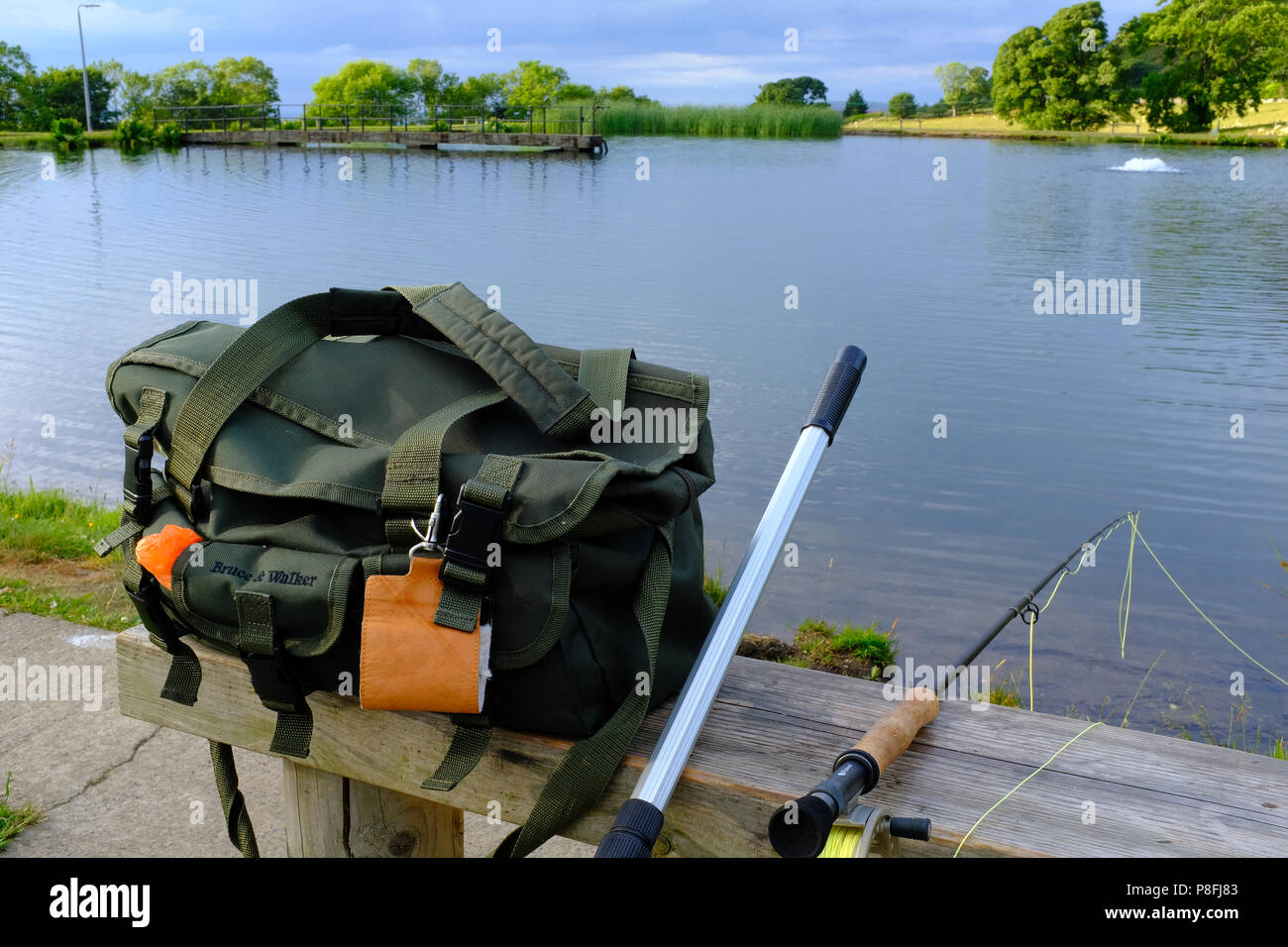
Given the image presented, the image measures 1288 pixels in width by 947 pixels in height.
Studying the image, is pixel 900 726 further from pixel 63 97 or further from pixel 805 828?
pixel 63 97

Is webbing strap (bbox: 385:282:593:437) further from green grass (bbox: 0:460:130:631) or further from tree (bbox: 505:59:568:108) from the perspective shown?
tree (bbox: 505:59:568:108)

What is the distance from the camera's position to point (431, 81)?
7419cm

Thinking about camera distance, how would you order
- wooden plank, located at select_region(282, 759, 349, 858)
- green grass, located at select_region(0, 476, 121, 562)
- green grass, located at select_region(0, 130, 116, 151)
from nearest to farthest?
1. wooden plank, located at select_region(282, 759, 349, 858)
2. green grass, located at select_region(0, 476, 121, 562)
3. green grass, located at select_region(0, 130, 116, 151)

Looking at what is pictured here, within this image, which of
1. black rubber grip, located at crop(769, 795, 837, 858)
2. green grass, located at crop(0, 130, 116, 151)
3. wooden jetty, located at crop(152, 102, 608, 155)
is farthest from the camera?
green grass, located at crop(0, 130, 116, 151)

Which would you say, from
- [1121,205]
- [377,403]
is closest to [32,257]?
[377,403]

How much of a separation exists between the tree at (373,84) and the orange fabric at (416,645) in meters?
78.5

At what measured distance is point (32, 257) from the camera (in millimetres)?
15625

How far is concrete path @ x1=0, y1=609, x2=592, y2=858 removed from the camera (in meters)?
2.85

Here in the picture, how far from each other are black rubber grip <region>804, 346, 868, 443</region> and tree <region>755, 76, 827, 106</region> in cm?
7670

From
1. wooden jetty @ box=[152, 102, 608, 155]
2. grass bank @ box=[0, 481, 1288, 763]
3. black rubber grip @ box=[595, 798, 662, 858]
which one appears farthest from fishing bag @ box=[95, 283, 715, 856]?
wooden jetty @ box=[152, 102, 608, 155]

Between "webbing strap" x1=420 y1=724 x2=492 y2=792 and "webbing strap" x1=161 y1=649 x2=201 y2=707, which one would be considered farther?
"webbing strap" x1=161 y1=649 x2=201 y2=707

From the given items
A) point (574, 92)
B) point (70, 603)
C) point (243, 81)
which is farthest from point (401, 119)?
point (70, 603)

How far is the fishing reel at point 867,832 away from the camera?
4.66 ft

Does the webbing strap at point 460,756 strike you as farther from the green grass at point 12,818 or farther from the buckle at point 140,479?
the green grass at point 12,818
